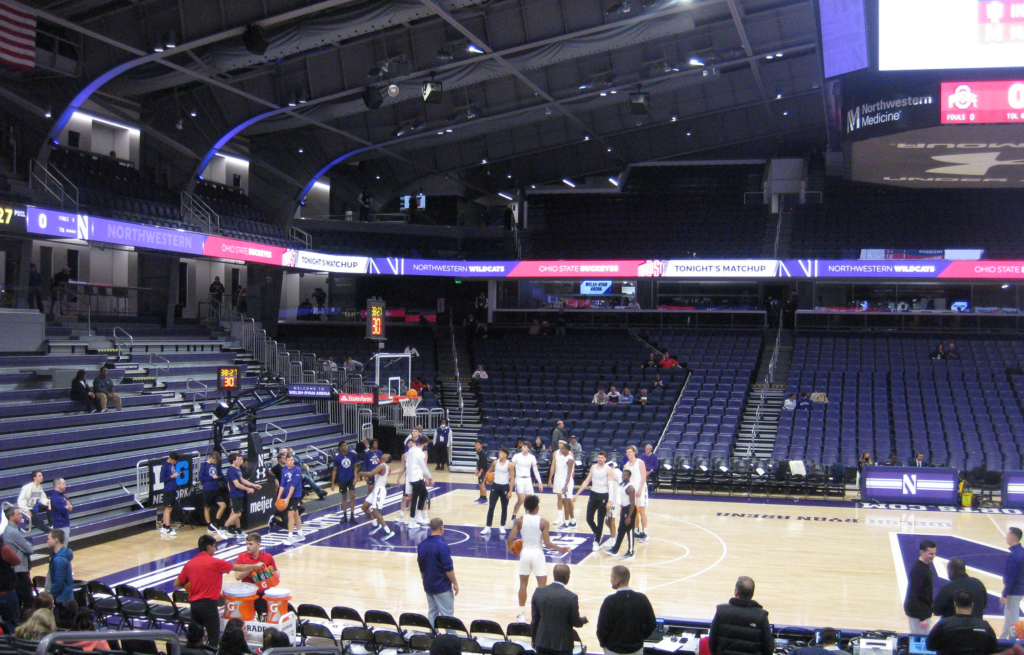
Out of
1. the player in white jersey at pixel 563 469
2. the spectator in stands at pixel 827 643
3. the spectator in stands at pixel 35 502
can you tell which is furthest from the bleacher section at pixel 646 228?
the spectator in stands at pixel 827 643

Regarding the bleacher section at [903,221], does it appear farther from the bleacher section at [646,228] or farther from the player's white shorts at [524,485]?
the player's white shorts at [524,485]

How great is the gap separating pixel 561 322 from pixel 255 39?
1656cm

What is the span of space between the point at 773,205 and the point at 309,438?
65.6 feet

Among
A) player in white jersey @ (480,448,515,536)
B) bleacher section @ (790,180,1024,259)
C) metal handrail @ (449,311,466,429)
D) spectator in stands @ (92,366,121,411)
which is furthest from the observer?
bleacher section @ (790,180,1024,259)

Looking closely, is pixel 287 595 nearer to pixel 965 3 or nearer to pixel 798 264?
pixel 965 3

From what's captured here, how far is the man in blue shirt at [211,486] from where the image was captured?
611 inches

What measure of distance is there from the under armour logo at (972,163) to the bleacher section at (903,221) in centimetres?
1073

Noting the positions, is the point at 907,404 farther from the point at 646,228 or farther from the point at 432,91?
the point at 432,91

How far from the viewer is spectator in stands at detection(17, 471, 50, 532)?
12805 mm

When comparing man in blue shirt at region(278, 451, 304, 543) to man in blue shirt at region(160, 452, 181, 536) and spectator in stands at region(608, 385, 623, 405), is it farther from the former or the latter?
spectator in stands at region(608, 385, 623, 405)

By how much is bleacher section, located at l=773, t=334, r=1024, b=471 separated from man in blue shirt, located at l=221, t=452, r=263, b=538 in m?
12.9

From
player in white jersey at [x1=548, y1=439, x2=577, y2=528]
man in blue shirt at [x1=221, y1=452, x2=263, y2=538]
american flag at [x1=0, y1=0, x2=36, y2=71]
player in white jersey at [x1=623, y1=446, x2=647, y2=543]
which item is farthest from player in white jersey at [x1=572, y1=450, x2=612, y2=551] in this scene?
american flag at [x1=0, y1=0, x2=36, y2=71]

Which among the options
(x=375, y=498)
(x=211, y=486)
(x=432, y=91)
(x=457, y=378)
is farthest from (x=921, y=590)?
(x=457, y=378)

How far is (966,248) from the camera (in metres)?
29.9
